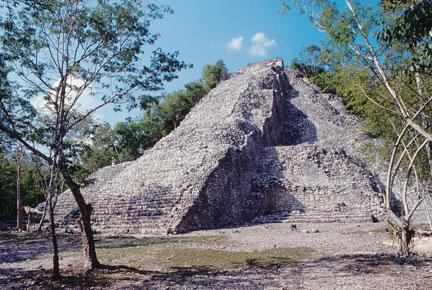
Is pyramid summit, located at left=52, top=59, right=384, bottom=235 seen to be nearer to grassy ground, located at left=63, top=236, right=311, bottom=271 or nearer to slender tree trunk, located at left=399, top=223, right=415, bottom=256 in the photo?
grassy ground, located at left=63, top=236, right=311, bottom=271

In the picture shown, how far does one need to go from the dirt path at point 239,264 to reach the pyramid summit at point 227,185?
11.7 feet

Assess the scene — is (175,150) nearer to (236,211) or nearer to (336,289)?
(236,211)

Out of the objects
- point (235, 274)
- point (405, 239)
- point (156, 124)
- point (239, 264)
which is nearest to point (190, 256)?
point (239, 264)

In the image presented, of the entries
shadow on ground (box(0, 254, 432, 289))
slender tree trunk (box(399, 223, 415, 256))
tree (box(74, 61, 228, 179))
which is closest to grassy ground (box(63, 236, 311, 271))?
shadow on ground (box(0, 254, 432, 289))

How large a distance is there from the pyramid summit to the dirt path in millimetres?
3574

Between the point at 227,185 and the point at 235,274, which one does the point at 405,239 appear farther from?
the point at 227,185

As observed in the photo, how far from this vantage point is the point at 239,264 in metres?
8.28

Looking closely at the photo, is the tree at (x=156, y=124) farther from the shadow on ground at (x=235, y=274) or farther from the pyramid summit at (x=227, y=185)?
the shadow on ground at (x=235, y=274)

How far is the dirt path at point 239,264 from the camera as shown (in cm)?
655

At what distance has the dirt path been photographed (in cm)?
655

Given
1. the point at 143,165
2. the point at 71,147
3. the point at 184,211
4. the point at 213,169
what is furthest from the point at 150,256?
the point at 143,165

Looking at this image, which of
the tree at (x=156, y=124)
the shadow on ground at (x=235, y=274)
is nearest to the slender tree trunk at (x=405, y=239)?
the shadow on ground at (x=235, y=274)

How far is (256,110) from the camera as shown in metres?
30.1

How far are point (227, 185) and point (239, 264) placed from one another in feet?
33.9
